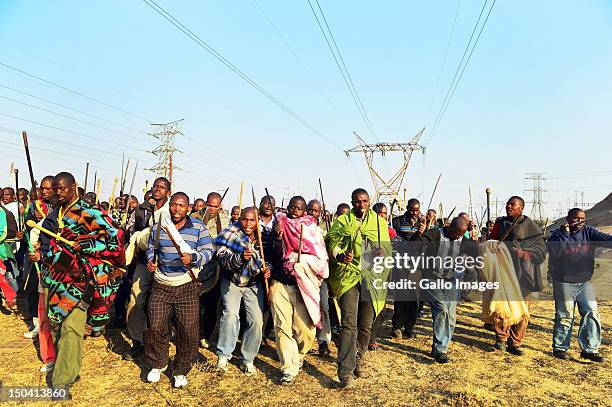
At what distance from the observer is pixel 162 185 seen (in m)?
5.49

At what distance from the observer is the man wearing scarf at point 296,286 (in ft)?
16.4

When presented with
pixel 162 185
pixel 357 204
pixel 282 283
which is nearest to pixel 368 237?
pixel 357 204

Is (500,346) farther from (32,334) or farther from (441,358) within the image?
(32,334)

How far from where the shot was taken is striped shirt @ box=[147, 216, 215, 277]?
465cm

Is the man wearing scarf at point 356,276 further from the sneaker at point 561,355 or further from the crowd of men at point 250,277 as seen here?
the sneaker at point 561,355

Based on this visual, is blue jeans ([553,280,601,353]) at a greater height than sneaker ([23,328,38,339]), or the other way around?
blue jeans ([553,280,601,353])

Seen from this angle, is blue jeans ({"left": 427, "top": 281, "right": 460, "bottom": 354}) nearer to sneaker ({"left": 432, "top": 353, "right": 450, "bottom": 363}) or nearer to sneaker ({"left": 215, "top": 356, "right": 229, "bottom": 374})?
sneaker ({"left": 432, "top": 353, "right": 450, "bottom": 363})

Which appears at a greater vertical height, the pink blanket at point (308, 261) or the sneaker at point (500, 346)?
the pink blanket at point (308, 261)

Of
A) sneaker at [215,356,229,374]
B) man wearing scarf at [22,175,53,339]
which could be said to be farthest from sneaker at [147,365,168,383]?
man wearing scarf at [22,175,53,339]

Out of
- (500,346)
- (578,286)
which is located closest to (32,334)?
(500,346)

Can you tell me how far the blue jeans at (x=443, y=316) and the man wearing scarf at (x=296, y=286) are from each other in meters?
1.74

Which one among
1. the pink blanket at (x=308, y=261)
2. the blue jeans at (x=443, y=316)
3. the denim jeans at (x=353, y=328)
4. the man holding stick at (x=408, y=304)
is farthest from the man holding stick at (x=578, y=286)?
the pink blanket at (x=308, y=261)

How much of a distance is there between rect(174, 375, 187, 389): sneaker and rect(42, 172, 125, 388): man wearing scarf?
993 mm

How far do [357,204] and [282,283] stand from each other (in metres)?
1.32
